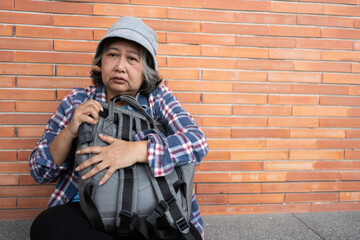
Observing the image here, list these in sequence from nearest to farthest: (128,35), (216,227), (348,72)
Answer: (128,35) → (216,227) → (348,72)

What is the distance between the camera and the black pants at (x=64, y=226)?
47.3 inches

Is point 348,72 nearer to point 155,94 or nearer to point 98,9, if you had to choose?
point 155,94

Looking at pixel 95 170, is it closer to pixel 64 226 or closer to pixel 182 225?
pixel 64 226

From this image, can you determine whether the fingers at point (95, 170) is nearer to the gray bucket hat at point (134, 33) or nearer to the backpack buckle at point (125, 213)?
the backpack buckle at point (125, 213)

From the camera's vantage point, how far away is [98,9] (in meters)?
2.15

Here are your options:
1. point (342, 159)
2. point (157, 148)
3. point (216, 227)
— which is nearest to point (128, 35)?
point (157, 148)

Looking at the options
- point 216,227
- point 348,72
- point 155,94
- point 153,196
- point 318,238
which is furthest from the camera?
point 348,72

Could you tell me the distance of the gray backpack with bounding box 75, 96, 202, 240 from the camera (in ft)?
3.91

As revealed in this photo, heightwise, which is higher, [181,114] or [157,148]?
[181,114]

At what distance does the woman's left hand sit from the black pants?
0.23 metres

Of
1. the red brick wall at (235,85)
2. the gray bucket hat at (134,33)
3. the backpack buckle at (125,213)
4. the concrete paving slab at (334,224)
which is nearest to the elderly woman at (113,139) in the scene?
the gray bucket hat at (134,33)

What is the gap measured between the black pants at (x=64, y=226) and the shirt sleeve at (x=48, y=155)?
22cm

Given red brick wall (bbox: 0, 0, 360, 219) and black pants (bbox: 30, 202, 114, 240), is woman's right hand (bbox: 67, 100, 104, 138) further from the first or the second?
red brick wall (bbox: 0, 0, 360, 219)

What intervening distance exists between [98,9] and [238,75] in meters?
1.26
